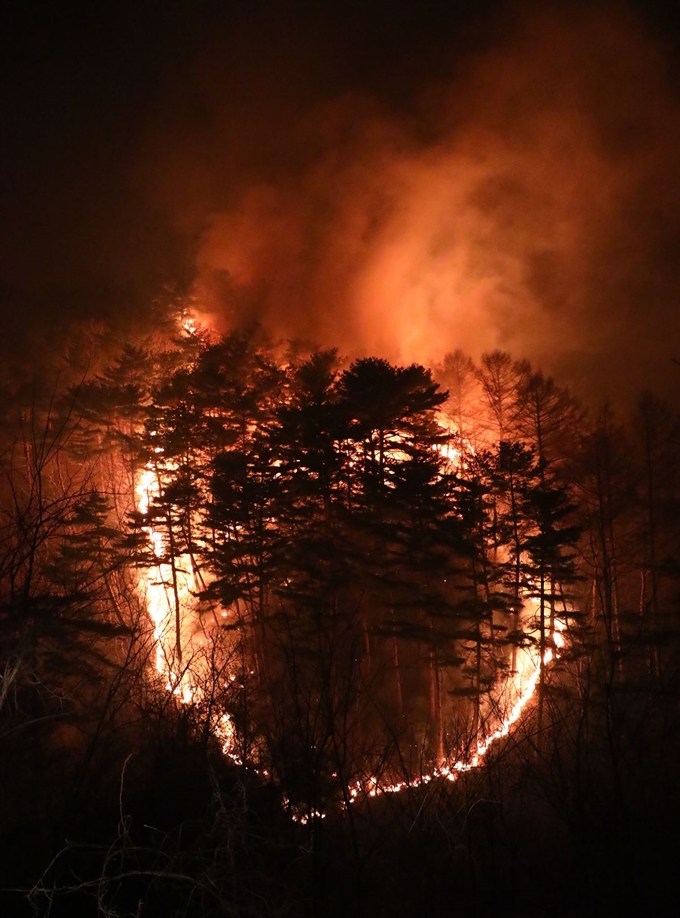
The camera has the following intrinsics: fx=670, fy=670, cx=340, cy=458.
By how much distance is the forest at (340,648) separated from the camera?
727 cm

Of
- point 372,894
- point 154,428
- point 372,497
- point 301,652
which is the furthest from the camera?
point 154,428

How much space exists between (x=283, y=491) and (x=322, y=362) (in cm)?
582

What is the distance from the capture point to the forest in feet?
23.9

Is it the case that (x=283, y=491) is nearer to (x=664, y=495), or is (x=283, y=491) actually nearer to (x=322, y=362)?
A: (x=322, y=362)

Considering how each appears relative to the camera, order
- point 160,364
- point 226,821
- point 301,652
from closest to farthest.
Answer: point 226,821, point 301,652, point 160,364

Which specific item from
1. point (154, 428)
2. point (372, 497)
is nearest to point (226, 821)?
point (372, 497)

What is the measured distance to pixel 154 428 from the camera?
22.6 meters

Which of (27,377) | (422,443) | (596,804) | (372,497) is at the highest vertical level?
(27,377)

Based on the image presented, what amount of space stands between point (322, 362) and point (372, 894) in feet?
56.0

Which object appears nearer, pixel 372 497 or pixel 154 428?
pixel 372 497

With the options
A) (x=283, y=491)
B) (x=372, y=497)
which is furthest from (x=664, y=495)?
(x=283, y=491)

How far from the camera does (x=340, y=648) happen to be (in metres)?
16.9

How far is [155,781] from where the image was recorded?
897cm

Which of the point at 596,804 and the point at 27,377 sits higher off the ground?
the point at 27,377
